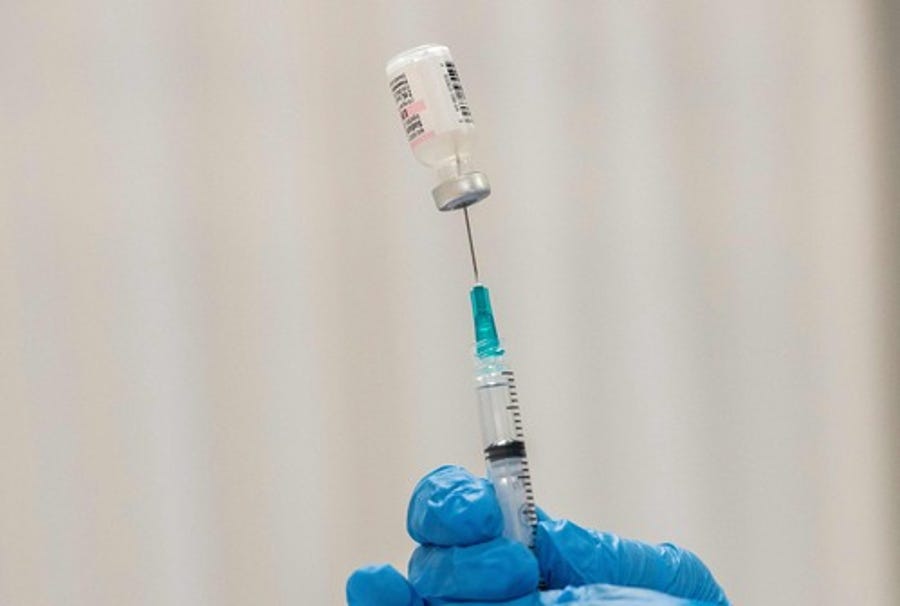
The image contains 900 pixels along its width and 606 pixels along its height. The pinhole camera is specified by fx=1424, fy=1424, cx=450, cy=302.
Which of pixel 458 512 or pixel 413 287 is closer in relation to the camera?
pixel 458 512

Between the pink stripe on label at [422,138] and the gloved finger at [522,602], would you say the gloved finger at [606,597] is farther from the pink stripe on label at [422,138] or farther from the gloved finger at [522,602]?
the pink stripe on label at [422,138]

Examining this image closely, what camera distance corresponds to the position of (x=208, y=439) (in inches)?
70.5

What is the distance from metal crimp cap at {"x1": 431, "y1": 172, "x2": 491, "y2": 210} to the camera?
3.55 feet

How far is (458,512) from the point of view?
105 cm

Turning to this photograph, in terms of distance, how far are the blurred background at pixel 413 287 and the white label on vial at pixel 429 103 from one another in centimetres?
75

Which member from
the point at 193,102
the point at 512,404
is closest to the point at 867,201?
the point at 193,102

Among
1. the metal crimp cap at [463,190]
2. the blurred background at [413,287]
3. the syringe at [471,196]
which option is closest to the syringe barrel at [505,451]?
the syringe at [471,196]

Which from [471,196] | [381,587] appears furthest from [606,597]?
[471,196]

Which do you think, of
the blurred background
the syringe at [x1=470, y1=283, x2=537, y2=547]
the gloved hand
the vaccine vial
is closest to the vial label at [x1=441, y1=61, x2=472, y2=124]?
the vaccine vial

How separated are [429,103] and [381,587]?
369mm

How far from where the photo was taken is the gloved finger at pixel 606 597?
107 cm

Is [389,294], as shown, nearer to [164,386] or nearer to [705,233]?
[164,386]

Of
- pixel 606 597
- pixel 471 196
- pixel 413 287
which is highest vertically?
pixel 413 287

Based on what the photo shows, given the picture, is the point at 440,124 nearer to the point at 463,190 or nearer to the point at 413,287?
the point at 463,190
